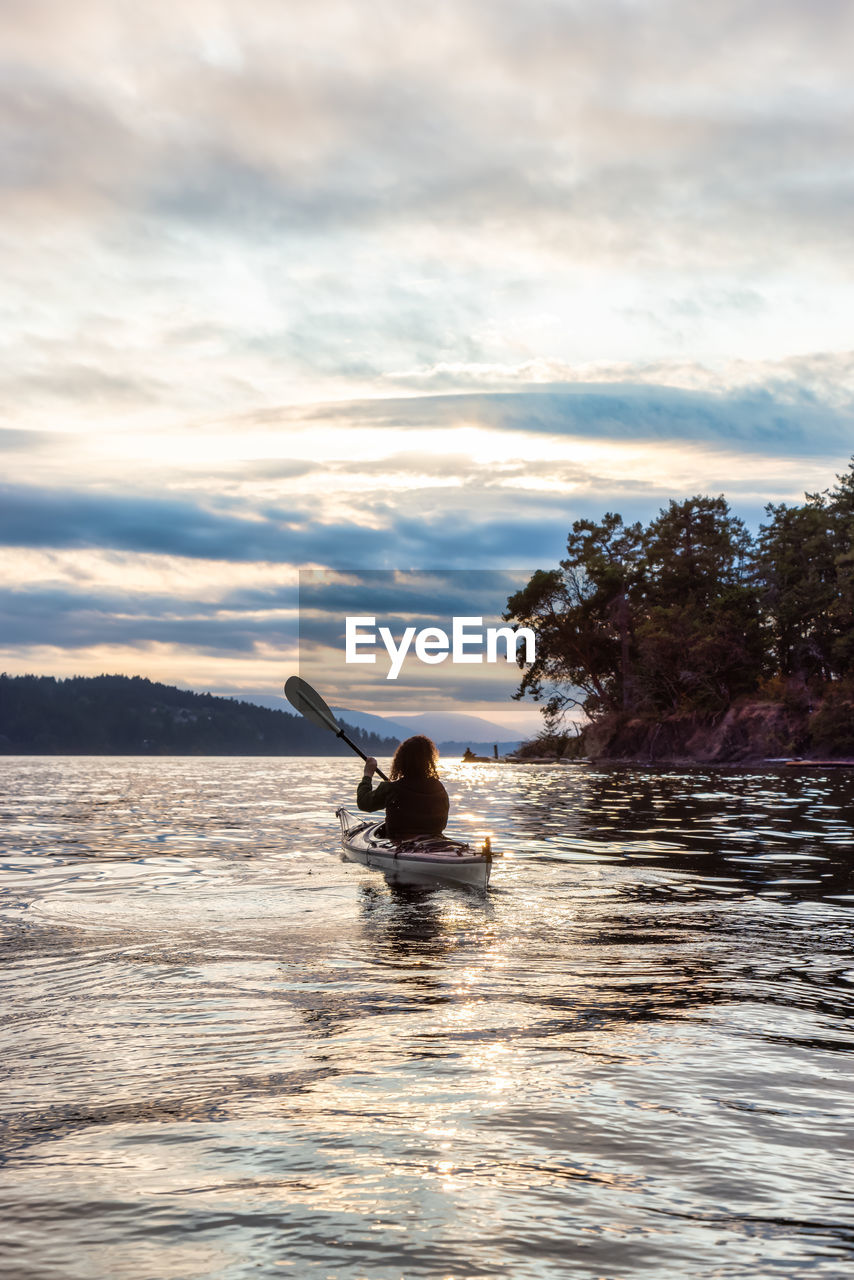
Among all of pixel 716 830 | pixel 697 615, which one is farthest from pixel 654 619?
pixel 716 830

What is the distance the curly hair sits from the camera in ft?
48.2

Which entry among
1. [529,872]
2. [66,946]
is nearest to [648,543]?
[529,872]

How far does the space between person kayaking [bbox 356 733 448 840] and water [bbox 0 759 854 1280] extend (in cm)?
209

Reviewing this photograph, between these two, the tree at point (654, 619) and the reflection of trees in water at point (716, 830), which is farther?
the tree at point (654, 619)

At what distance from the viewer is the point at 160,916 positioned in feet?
38.2

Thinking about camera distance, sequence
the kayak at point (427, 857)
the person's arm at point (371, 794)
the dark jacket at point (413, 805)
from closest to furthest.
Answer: the kayak at point (427, 857)
the dark jacket at point (413, 805)
the person's arm at point (371, 794)

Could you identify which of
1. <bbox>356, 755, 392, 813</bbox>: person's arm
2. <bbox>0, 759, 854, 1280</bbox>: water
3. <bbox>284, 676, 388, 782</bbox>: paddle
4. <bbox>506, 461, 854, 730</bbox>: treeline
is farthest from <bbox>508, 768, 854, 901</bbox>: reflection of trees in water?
<bbox>506, 461, 854, 730</bbox>: treeline

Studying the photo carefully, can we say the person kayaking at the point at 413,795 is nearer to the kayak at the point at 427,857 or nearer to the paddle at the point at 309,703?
the kayak at the point at 427,857

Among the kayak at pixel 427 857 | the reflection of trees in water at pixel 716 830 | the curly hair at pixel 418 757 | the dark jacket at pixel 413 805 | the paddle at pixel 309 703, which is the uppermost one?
the paddle at pixel 309 703

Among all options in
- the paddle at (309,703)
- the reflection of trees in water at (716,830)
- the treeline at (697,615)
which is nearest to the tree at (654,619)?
the treeline at (697,615)

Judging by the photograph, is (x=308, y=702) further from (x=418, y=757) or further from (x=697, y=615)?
(x=697, y=615)

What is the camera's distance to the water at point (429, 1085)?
Answer: 377cm

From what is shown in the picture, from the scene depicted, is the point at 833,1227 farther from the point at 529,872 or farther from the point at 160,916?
the point at 529,872

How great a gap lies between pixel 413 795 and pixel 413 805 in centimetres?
18
